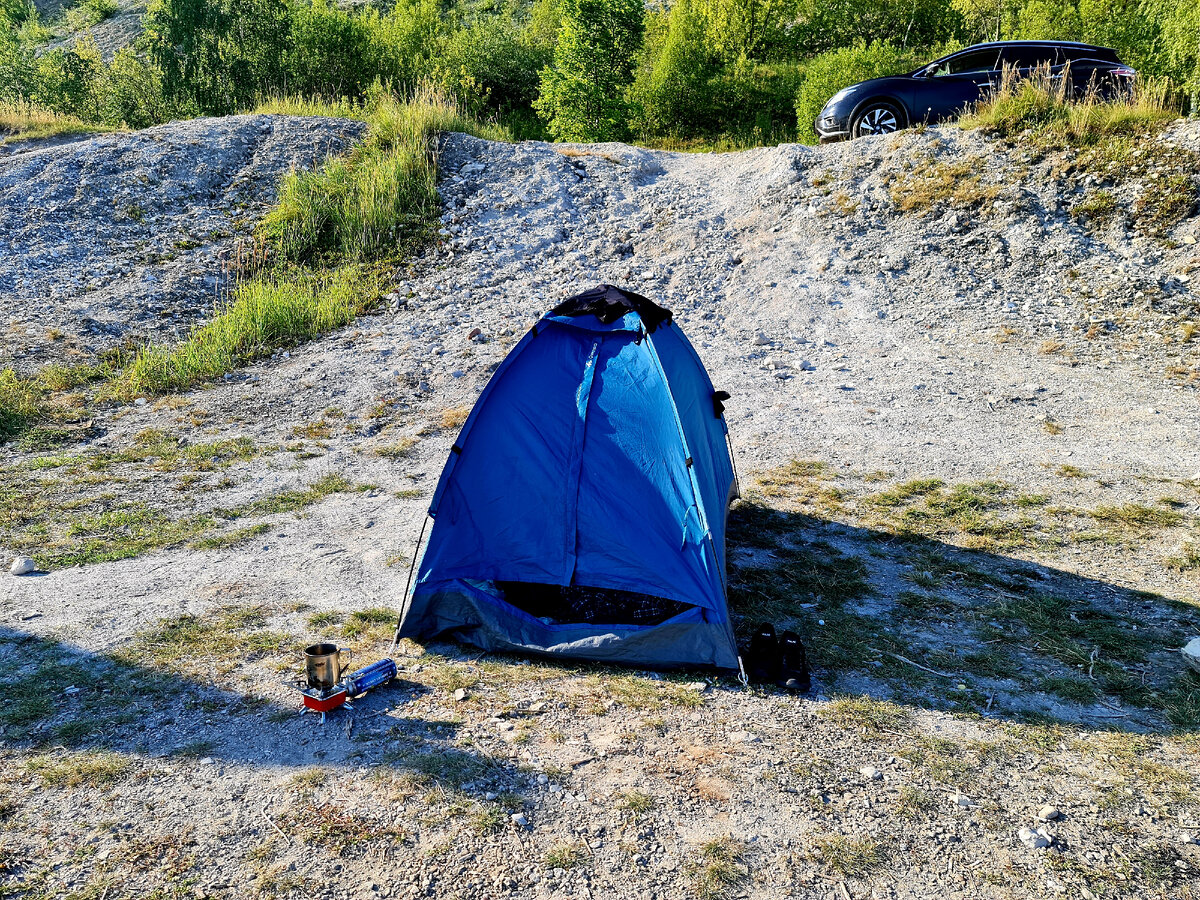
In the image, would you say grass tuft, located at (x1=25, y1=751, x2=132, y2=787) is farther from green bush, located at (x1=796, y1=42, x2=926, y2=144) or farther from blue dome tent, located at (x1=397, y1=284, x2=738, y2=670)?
green bush, located at (x1=796, y1=42, x2=926, y2=144)

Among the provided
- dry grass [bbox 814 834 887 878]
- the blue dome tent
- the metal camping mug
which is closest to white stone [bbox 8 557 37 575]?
the blue dome tent

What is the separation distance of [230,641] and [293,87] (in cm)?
1934

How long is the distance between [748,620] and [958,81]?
→ 12644 millimetres

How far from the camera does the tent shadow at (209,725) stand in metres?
4.10

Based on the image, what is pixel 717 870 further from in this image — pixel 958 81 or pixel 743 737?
pixel 958 81

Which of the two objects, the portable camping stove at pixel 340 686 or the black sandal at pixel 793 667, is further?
the black sandal at pixel 793 667

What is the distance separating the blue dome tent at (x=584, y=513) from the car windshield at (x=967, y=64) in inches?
468

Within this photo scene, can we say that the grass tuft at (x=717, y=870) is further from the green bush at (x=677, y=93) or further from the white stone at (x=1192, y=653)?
the green bush at (x=677, y=93)

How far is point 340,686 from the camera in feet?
14.8

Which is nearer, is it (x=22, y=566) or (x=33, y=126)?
(x=22, y=566)

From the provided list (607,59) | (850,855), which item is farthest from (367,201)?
(850,855)

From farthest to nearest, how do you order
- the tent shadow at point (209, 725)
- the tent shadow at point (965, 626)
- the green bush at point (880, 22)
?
the green bush at point (880, 22) → the tent shadow at point (965, 626) → the tent shadow at point (209, 725)

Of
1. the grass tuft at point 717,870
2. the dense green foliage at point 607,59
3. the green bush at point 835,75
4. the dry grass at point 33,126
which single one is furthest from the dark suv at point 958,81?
the dry grass at point 33,126

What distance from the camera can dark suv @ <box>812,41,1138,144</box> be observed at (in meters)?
14.0
